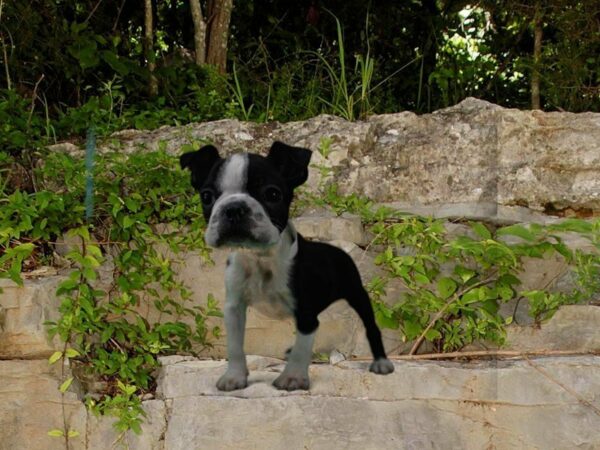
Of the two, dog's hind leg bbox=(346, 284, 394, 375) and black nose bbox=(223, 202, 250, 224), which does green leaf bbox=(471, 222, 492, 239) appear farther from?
black nose bbox=(223, 202, 250, 224)

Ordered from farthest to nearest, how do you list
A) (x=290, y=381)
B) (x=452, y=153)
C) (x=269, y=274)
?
(x=452, y=153)
(x=290, y=381)
(x=269, y=274)

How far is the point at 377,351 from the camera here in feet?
9.25

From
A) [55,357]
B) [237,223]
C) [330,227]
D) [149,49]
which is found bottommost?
[55,357]

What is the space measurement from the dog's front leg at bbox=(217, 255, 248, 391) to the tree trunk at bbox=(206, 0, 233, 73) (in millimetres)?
3746

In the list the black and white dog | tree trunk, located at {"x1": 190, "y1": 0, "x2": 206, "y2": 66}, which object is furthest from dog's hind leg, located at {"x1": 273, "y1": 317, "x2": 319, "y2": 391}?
tree trunk, located at {"x1": 190, "y1": 0, "x2": 206, "y2": 66}

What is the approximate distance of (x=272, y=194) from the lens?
2197mm

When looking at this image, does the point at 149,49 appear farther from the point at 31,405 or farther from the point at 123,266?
the point at 31,405

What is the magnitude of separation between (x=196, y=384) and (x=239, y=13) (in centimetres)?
419

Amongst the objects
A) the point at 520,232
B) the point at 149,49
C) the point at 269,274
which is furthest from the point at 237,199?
the point at 149,49

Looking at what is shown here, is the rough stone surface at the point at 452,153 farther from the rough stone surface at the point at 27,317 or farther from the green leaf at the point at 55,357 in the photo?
the green leaf at the point at 55,357

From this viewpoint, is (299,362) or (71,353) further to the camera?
(71,353)

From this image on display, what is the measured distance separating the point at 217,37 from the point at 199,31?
0.19m

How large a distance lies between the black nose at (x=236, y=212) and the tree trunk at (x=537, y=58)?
4.65 metres

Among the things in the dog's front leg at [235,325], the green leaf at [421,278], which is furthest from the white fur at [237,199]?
the green leaf at [421,278]
